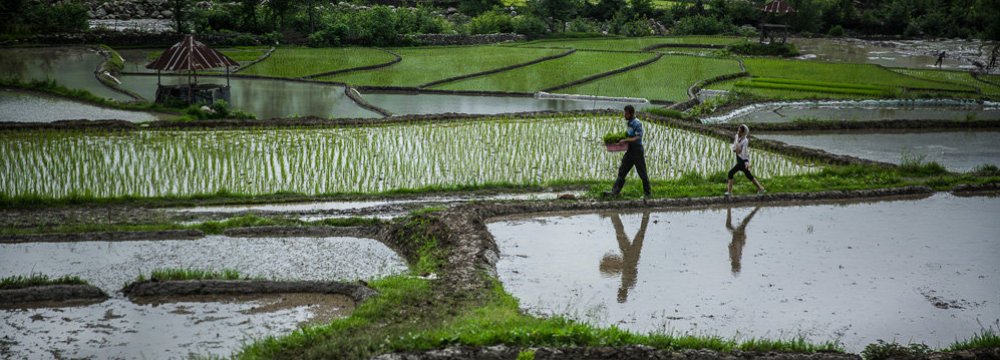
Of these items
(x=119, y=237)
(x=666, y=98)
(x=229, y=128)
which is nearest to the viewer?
(x=119, y=237)

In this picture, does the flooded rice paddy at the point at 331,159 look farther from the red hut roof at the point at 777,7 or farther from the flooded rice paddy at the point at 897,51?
the red hut roof at the point at 777,7

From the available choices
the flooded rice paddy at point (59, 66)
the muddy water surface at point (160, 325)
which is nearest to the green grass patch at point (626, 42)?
the flooded rice paddy at point (59, 66)

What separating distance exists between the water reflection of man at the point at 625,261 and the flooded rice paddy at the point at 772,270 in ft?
0.07

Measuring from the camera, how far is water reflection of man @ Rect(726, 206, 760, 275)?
384 inches

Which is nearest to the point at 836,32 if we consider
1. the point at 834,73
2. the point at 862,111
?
the point at 834,73

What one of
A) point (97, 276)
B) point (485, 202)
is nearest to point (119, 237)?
point (97, 276)

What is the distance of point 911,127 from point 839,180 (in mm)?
6926

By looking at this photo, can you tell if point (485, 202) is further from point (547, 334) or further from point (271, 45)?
point (271, 45)

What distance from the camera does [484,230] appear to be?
34.0 ft

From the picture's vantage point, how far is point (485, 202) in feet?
39.1

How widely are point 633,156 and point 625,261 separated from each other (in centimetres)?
269

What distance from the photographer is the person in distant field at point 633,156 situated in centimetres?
1188

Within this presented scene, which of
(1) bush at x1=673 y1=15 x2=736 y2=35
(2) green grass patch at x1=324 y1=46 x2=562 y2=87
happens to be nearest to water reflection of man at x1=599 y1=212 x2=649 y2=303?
(2) green grass patch at x1=324 y1=46 x2=562 y2=87

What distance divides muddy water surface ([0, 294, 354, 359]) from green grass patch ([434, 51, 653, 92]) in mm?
16455
